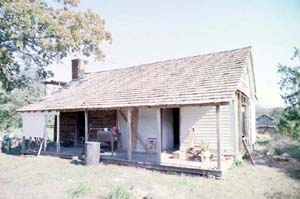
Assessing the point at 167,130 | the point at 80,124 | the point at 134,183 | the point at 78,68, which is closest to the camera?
the point at 134,183

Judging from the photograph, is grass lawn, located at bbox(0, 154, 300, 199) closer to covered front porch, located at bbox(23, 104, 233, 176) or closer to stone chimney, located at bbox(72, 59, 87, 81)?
covered front porch, located at bbox(23, 104, 233, 176)

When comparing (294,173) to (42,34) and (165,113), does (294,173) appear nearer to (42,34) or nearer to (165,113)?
(165,113)

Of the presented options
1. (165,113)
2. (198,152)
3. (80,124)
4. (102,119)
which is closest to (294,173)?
(198,152)

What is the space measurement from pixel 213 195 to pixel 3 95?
31.9 meters

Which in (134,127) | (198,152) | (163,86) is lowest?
(198,152)

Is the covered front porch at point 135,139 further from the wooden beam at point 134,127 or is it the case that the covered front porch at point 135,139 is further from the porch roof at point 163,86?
the porch roof at point 163,86

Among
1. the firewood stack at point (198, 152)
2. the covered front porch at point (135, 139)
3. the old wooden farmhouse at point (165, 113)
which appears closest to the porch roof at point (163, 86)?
the old wooden farmhouse at point (165, 113)

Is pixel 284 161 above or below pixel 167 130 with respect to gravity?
below

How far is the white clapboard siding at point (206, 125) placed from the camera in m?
11.9

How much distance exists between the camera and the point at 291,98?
20.5 m

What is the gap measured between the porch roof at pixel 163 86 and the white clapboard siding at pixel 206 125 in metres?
1.74

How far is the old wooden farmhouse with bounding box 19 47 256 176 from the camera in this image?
10.5m

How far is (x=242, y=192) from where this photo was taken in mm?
7465

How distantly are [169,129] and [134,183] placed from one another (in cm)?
661
